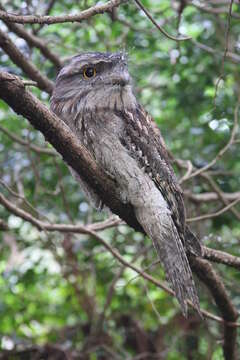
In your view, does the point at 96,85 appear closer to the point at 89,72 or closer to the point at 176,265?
the point at 89,72

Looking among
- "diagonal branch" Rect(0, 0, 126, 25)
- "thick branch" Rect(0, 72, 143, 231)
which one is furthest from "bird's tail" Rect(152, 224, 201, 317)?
"diagonal branch" Rect(0, 0, 126, 25)

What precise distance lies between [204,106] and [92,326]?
200cm

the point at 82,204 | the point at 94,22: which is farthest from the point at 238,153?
the point at 94,22

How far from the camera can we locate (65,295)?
4.59 metres

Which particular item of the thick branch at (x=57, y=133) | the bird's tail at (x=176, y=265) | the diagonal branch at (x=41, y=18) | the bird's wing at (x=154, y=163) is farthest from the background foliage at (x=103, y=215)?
the diagonal branch at (x=41, y=18)

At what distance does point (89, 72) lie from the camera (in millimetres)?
2672

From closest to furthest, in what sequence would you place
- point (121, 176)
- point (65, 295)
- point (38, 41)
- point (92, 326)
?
1. point (121, 176)
2. point (38, 41)
3. point (92, 326)
4. point (65, 295)

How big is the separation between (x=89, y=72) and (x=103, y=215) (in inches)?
55.2

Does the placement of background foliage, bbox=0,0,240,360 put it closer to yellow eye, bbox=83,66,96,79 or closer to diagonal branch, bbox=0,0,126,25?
yellow eye, bbox=83,66,96,79

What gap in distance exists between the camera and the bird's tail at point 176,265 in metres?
2.30

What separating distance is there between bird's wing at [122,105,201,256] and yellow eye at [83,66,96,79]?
0.28 meters

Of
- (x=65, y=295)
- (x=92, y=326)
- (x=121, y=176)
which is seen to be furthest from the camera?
(x=65, y=295)

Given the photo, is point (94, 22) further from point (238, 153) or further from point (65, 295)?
point (65, 295)

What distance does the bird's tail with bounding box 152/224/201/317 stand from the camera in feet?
7.55
